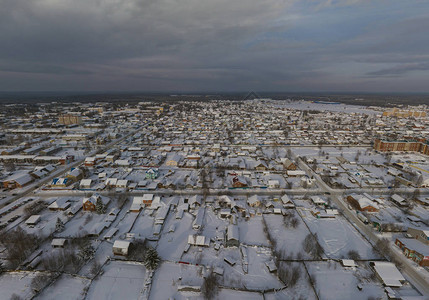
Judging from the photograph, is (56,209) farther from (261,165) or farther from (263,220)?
(261,165)

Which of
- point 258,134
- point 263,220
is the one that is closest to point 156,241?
point 263,220

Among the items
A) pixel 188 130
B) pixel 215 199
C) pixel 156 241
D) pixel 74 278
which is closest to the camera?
pixel 74 278

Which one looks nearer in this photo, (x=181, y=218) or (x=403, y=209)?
(x=181, y=218)

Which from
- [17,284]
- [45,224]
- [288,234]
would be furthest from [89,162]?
[288,234]

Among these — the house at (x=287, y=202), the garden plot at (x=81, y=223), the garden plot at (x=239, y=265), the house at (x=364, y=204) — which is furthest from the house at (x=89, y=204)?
the house at (x=364, y=204)

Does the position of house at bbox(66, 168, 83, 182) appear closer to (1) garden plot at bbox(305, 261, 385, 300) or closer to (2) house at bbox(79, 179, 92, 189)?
(2) house at bbox(79, 179, 92, 189)

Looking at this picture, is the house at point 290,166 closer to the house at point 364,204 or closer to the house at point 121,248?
the house at point 364,204
